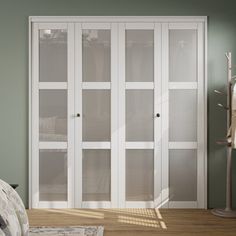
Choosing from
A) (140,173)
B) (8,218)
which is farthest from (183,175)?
(8,218)

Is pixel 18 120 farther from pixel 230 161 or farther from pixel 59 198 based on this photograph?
pixel 230 161

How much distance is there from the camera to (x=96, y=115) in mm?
5324

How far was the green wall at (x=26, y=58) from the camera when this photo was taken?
17.4 ft

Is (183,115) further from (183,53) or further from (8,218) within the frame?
(8,218)

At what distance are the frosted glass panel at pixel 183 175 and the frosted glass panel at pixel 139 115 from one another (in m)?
0.39

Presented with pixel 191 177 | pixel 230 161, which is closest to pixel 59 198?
pixel 191 177

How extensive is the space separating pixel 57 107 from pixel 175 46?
157 cm

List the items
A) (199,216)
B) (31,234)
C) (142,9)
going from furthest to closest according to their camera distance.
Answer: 1. (142,9)
2. (199,216)
3. (31,234)

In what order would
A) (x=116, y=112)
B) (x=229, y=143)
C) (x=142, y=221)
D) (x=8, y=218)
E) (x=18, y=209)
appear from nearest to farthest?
(x=8, y=218) → (x=18, y=209) → (x=142, y=221) → (x=229, y=143) → (x=116, y=112)

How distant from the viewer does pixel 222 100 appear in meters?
5.30

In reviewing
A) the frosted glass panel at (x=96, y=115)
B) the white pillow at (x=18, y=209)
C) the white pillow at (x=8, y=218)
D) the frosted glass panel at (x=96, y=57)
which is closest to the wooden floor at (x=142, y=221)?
the frosted glass panel at (x=96, y=115)

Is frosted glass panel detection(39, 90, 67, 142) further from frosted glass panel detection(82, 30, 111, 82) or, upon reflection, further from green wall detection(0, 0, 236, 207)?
frosted glass panel detection(82, 30, 111, 82)

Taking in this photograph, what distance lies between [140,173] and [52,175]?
1046 millimetres

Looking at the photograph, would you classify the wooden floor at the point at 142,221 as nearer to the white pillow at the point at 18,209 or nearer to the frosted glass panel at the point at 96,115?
the frosted glass panel at the point at 96,115
